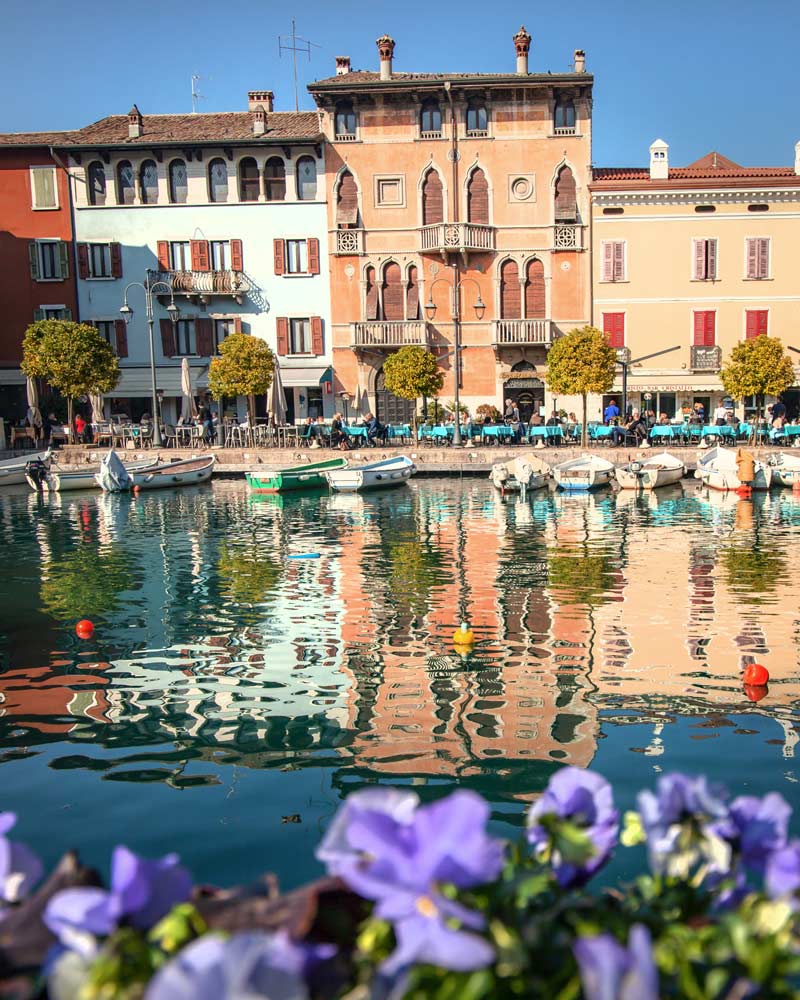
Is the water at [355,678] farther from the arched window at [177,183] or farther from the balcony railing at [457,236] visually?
the arched window at [177,183]

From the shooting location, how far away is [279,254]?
4281cm

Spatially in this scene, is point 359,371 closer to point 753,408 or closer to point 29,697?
point 753,408

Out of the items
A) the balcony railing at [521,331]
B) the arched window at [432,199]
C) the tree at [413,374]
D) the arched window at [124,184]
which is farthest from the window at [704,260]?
the arched window at [124,184]

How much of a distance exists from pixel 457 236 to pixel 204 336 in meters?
12.2

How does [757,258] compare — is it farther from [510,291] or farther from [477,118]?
[477,118]

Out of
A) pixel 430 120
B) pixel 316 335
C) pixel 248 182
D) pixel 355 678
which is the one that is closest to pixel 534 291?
pixel 430 120

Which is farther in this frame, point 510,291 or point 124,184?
point 124,184

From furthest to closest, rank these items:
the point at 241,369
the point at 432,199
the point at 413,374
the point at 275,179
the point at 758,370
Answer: the point at 275,179 < the point at 432,199 < the point at 241,369 < the point at 413,374 < the point at 758,370

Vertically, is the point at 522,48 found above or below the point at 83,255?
above

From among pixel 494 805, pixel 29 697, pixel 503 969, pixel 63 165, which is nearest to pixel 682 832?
pixel 503 969

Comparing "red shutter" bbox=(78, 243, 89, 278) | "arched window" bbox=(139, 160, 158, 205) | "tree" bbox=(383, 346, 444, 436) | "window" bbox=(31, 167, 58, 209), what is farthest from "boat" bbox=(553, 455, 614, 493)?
"window" bbox=(31, 167, 58, 209)

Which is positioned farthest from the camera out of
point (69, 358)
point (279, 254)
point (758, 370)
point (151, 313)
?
point (279, 254)

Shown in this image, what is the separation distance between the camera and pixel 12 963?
1.76m

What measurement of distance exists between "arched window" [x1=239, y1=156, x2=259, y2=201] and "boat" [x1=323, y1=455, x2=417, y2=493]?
17.8 metres
